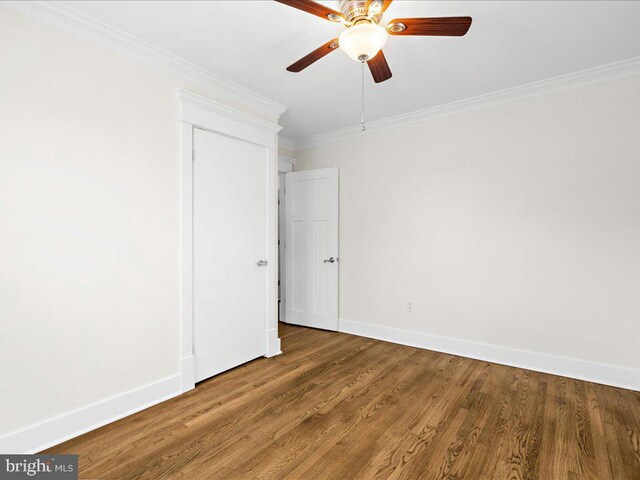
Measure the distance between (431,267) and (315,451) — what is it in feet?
7.62

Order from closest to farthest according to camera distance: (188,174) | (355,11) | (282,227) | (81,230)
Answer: (355,11), (81,230), (188,174), (282,227)

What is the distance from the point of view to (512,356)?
3.08 meters

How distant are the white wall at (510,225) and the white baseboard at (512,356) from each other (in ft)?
0.19

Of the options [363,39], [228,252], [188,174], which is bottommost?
[228,252]

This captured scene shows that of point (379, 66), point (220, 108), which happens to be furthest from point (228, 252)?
point (379, 66)

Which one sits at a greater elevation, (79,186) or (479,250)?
(79,186)

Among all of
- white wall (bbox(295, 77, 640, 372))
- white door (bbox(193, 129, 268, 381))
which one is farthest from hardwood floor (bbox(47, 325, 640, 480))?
white wall (bbox(295, 77, 640, 372))

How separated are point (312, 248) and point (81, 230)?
2703 millimetres

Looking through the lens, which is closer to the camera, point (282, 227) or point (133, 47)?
point (133, 47)

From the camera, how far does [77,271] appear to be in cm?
202

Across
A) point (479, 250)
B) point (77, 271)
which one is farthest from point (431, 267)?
point (77, 271)

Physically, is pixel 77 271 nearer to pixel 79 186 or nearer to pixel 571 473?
pixel 79 186

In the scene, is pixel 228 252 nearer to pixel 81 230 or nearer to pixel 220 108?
pixel 81 230

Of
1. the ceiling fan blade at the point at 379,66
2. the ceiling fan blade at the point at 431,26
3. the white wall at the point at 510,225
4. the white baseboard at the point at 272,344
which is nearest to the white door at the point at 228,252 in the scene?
the white baseboard at the point at 272,344
